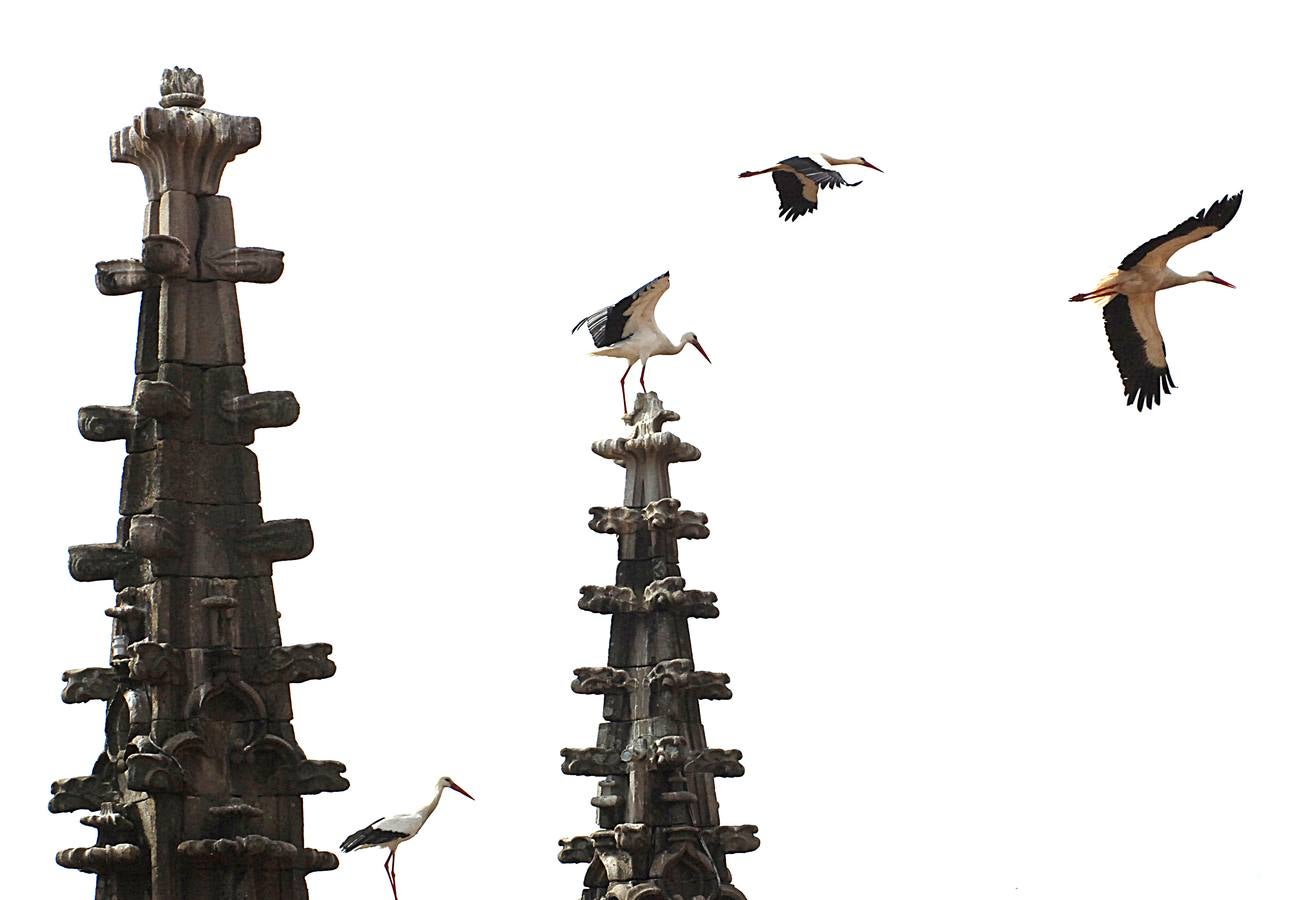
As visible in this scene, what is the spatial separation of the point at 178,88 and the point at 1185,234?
12.2m

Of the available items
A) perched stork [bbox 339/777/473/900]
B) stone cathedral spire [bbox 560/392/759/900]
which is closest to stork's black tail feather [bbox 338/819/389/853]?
perched stork [bbox 339/777/473/900]

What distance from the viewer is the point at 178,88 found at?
29016 millimetres

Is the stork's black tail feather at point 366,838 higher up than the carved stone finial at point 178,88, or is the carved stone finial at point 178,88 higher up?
the carved stone finial at point 178,88

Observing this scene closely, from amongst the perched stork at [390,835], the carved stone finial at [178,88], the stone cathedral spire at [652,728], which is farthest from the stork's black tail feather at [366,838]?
the stone cathedral spire at [652,728]

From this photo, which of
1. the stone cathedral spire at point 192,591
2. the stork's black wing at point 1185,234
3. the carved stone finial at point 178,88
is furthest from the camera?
the stork's black wing at point 1185,234

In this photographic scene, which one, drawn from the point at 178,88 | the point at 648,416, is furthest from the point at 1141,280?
the point at 178,88

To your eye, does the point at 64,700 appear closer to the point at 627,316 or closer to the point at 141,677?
the point at 141,677

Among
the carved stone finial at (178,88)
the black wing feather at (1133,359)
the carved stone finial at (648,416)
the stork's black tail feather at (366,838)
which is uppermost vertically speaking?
the carved stone finial at (648,416)

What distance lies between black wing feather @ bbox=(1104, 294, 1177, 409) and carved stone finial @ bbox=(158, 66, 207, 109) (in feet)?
42.6

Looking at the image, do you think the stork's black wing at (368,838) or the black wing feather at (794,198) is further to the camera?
the black wing feather at (794,198)

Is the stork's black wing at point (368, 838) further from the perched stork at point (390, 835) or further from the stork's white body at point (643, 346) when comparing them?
the stork's white body at point (643, 346)

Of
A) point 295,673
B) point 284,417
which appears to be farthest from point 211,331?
point 295,673

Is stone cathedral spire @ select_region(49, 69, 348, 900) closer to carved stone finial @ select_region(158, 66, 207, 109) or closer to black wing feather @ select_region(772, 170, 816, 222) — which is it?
carved stone finial @ select_region(158, 66, 207, 109)

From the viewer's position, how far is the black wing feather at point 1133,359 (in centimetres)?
3853
